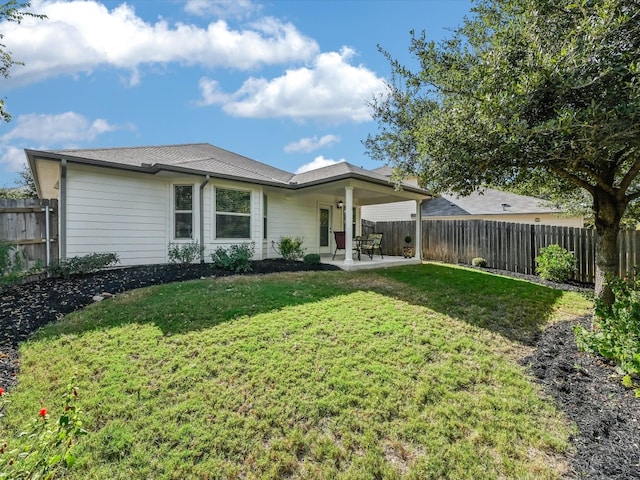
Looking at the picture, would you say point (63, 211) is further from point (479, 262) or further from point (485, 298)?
point (479, 262)

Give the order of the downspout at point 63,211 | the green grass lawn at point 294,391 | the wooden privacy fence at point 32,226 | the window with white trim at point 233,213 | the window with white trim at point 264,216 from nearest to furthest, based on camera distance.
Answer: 1. the green grass lawn at point 294,391
2. the wooden privacy fence at point 32,226
3. the downspout at point 63,211
4. the window with white trim at point 233,213
5. the window with white trim at point 264,216

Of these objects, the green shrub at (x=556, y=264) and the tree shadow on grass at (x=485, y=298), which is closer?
the tree shadow on grass at (x=485, y=298)

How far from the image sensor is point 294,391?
3088 mm

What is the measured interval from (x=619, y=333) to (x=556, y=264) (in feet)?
20.0

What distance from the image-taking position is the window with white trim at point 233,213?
9367 millimetres

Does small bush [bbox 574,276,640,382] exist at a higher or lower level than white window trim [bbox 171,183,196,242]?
lower

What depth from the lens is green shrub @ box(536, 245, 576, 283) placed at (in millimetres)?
8578

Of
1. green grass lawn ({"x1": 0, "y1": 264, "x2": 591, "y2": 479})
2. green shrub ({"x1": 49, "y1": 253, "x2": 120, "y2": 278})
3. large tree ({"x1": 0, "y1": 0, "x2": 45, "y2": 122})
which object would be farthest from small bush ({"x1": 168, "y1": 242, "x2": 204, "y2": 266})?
large tree ({"x1": 0, "y1": 0, "x2": 45, "y2": 122})

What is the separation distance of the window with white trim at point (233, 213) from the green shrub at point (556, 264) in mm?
8754

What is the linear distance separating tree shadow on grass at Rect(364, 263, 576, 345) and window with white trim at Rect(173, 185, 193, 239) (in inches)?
222

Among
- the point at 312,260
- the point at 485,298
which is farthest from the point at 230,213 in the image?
the point at 485,298

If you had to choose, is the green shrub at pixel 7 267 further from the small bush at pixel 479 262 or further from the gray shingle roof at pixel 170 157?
the small bush at pixel 479 262

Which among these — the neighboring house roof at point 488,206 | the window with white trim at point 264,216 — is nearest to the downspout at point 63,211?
the window with white trim at point 264,216

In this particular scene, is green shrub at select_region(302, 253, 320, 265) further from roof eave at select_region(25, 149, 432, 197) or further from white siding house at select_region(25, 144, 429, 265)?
roof eave at select_region(25, 149, 432, 197)
